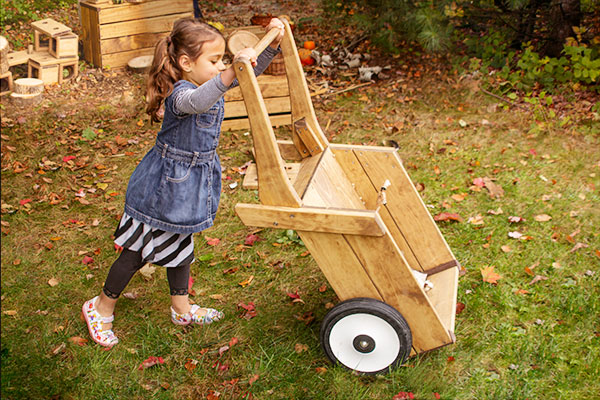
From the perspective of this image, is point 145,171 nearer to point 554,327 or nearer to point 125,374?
point 125,374

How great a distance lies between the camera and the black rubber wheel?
8.22ft

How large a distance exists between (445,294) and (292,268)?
1.03 metres

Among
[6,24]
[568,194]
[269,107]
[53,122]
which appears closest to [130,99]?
[53,122]

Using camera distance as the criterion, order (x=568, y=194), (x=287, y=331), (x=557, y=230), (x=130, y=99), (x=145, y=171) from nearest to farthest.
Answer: (x=145, y=171) < (x=287, y=331) < (x=557, y=230) < (x=568, y=194) < (x=130, y=99)

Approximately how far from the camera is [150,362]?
2818mm

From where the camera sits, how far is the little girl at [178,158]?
7.83ft

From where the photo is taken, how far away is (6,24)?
7.06 metres

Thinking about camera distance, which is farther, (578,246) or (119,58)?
(119,58)

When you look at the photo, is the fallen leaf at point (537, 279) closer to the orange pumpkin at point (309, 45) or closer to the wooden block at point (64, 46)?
the orange pumpkin at point (309, 45)

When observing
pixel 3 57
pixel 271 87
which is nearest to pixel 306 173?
pixel 271 87

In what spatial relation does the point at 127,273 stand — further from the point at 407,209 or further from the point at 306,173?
the point at 407,209

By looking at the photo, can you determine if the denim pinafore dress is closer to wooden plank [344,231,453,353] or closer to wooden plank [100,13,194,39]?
wooden plank [344,231,453,353]

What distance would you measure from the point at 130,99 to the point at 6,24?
2.40 meters

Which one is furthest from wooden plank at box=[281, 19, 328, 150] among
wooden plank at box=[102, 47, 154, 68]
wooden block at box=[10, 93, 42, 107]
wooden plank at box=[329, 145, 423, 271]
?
wooden plank at box=[102, 47, 154, 68]
